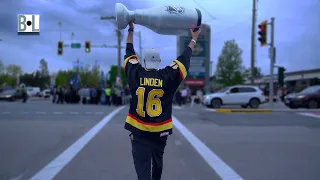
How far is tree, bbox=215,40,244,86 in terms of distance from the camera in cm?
4578

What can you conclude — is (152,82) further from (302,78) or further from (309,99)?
(302,78)

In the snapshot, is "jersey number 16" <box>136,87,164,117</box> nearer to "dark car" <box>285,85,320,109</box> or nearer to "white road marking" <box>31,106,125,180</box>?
"white road marking" <box>31,106,125,180</box>

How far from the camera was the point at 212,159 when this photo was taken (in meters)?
7.27

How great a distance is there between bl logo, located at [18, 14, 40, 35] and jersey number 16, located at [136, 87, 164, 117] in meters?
2.70

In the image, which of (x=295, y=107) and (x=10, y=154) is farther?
(x=295, y=107)

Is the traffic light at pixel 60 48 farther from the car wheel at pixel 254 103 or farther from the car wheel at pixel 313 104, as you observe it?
the car wheel at pixel 313 104

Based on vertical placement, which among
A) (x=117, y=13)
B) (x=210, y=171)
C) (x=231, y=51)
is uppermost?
(x=231, y=51)

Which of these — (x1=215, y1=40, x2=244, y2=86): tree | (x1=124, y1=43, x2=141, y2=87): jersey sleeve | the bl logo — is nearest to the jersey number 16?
(x1=124, y1=43, x2=141, y2=87): jersey sleeve

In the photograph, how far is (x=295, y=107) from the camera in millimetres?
22766

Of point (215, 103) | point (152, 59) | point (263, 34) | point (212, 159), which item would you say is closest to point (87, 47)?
point (215, 103)

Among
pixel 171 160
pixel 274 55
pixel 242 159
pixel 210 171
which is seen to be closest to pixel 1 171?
pixel 171 160

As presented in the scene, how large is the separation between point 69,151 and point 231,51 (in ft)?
134

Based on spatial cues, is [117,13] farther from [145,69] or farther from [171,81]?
[171,81]

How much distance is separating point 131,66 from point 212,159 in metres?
4.37
